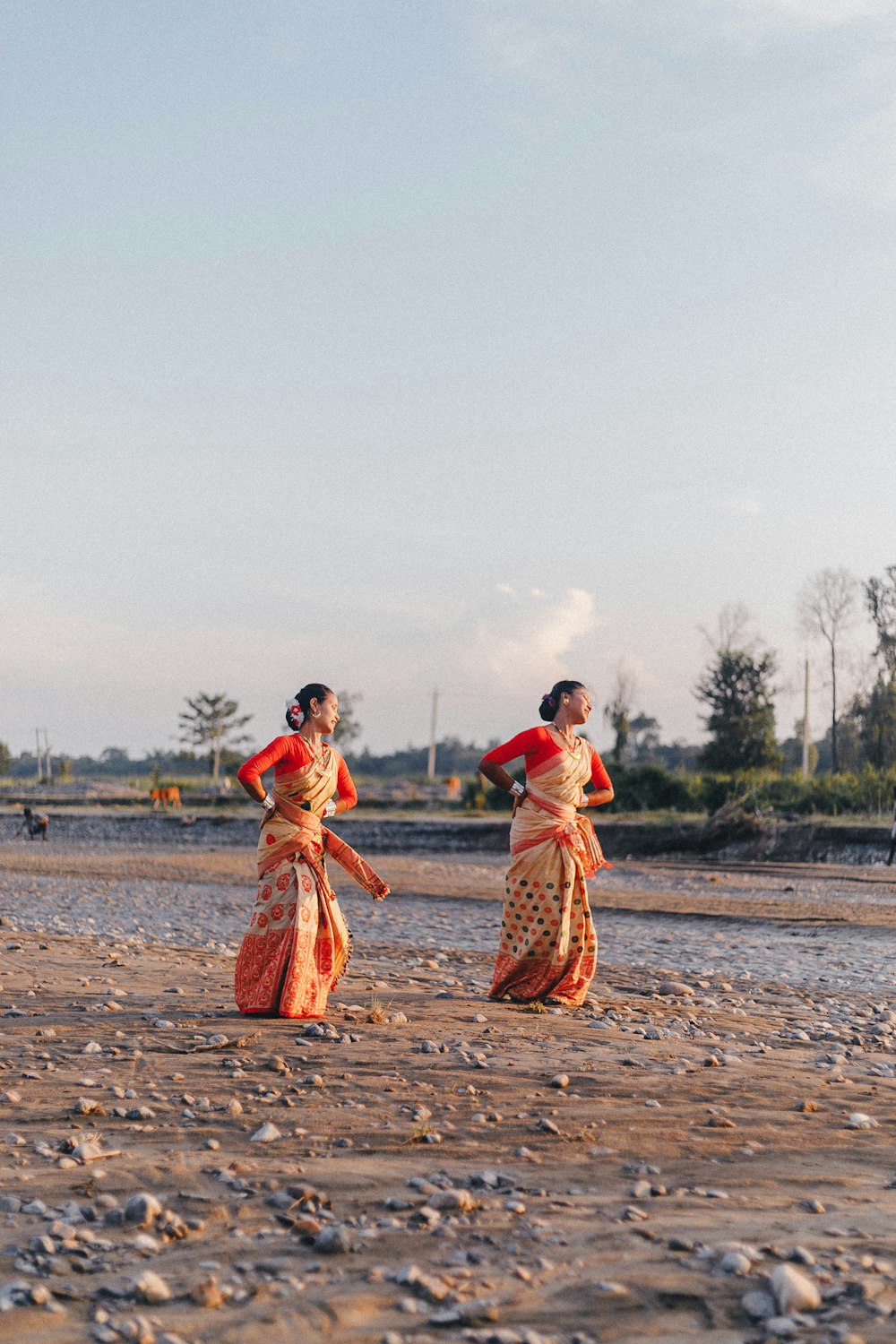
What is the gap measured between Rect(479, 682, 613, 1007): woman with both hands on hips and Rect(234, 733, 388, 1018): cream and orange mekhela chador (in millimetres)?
1219

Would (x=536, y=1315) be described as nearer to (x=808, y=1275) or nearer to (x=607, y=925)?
(x=808, y=1275)

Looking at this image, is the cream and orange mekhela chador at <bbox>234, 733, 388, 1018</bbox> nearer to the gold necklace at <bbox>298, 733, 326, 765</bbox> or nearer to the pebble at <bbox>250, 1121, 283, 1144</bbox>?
the gold necklace at <bbox>298, 733, 326, 765</bbox>

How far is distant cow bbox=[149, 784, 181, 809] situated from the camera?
4966cm

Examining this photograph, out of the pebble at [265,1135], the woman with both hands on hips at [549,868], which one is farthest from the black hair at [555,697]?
the pebble at [265,1135]

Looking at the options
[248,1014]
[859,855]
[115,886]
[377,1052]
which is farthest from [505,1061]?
[859,855]

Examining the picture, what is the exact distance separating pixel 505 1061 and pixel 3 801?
186ft

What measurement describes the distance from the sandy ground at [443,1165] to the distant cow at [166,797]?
1577 inches

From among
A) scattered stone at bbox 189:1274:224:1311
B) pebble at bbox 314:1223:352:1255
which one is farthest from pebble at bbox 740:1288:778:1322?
scattered stone at bbox 189:1274:224:1311

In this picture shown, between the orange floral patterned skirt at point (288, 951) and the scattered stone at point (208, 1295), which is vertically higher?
the orange floral patterned skirt at point (288, 951)

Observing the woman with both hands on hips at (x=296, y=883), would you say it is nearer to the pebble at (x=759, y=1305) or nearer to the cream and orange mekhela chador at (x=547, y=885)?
the cream and orange mekhela chador at (x=547, y=885)

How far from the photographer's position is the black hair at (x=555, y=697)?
8.53m

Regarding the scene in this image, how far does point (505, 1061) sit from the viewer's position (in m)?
6.66

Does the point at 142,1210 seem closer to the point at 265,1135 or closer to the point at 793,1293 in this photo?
the point at 265,1135

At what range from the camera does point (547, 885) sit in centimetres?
841
